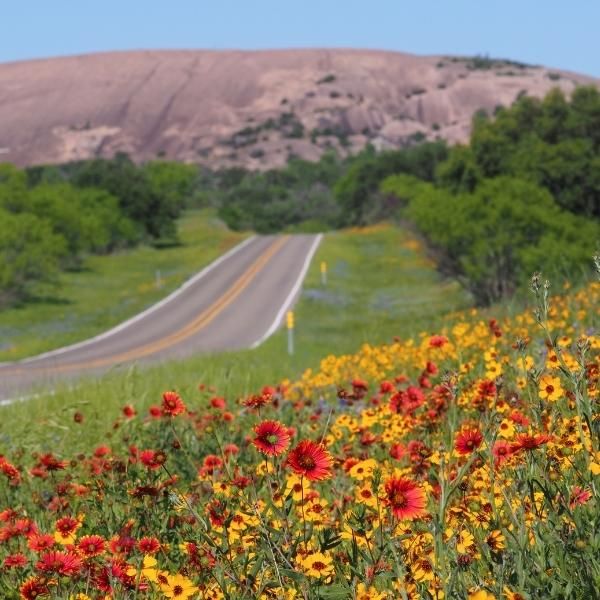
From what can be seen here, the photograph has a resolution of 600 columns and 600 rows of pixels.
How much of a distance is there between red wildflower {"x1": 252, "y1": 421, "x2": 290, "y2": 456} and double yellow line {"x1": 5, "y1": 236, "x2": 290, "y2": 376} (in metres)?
14.5

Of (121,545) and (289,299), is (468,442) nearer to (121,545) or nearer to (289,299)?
(121,545)

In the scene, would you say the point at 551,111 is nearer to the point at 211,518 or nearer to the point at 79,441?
the point at 79,441

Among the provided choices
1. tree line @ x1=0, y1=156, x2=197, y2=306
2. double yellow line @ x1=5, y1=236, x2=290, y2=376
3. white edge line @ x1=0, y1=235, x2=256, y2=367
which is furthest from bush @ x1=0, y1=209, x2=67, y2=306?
double yellow line @ x1=5, y1=236, x2=290, y2=376

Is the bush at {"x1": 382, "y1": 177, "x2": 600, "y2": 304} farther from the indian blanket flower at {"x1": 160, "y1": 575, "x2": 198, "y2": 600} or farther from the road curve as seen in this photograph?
the indian blanket flower at {"x1": 160, "y1": 575, "x2": 198, "y2": 600}

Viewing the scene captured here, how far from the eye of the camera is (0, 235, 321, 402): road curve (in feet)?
96.7

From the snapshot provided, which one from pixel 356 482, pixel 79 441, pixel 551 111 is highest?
pixel 551 111

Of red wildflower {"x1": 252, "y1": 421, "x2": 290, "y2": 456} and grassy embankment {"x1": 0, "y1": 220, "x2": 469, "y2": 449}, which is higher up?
red wildflower {"x1": 252, "y1": 421, "x2": 290, "y2": 456}

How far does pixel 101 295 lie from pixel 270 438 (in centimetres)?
4860

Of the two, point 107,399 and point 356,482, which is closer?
point 356,482

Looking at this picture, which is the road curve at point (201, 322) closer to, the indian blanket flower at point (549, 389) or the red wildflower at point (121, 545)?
the red wildflower at point (121, 545)

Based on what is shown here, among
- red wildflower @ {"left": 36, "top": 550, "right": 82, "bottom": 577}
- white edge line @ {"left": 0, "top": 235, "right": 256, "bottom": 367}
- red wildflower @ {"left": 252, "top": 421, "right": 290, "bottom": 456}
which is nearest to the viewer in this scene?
red wildflower @ {"left": 252, "top": 421, "right": 290, "bottom": 456}

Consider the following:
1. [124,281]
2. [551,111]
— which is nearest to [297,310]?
[551,111]

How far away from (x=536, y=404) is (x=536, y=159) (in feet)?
126

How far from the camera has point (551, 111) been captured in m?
45.0
